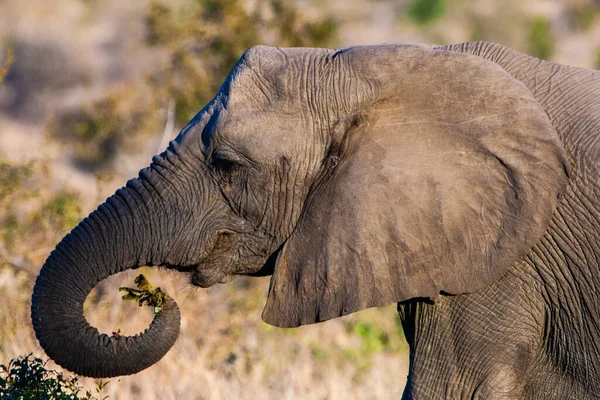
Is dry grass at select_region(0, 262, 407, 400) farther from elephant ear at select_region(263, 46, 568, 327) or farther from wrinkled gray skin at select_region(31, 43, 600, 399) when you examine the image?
elephant ear at select_region(263, 46, 568, 327)

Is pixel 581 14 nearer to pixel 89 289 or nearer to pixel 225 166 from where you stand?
pixel 225 166

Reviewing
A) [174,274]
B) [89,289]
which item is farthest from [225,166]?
[89,289]

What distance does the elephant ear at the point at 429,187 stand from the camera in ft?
13.5

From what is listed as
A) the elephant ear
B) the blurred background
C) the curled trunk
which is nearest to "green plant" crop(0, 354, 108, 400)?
the blurred background

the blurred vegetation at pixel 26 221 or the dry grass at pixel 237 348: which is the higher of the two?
the blurred vegetation at pixel 26 221

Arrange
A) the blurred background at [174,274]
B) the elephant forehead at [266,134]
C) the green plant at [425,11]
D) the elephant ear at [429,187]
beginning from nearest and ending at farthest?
the elephant ear at [429,187] < the elephant forehead at [266,134] < the blurred background at [174,274] < the green plant at [425,11]

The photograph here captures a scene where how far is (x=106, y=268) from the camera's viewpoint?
441cm

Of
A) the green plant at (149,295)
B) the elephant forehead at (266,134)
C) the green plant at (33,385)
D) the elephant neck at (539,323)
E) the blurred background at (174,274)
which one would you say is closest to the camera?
the elephant neck at (539,323)

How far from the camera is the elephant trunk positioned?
4336 millimetres

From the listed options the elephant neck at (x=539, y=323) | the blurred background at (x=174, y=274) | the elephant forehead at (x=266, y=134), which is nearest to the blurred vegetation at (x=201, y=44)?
the blurred background at (x=174, y=274)

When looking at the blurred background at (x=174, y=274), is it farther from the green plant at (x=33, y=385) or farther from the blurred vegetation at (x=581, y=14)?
the blurred vegetation at (x=581, y=14)

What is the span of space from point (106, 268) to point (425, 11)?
109ft

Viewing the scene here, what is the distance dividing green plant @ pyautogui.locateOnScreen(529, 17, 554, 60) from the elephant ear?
24558 mm

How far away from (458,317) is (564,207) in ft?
2.01
